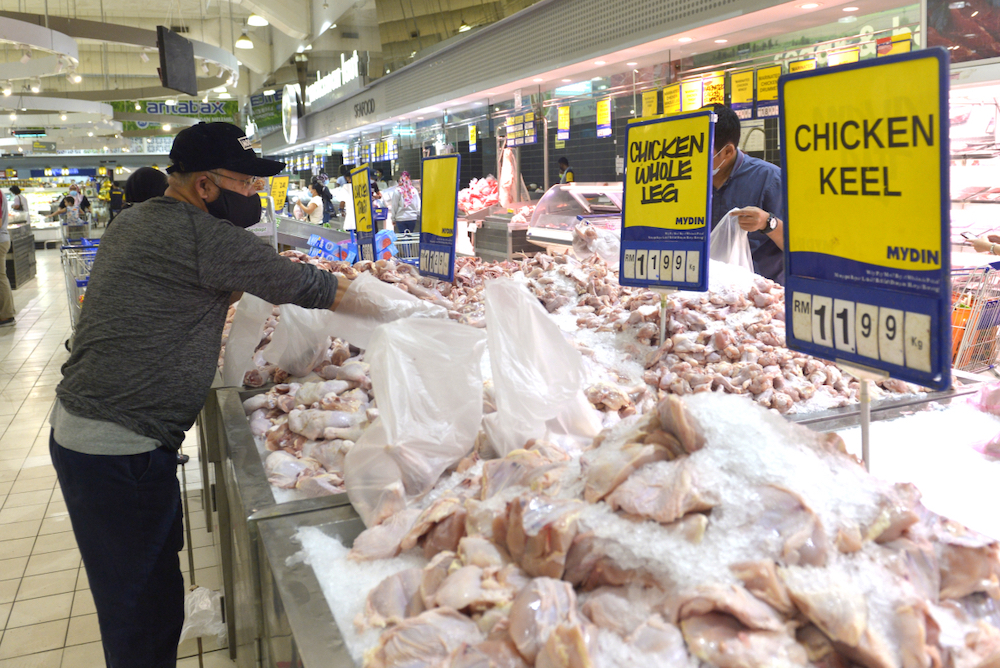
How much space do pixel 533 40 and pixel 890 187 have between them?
20.6 feet

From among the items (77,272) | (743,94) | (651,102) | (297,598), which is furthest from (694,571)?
(77,272)

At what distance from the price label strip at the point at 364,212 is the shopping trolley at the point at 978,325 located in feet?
9.22

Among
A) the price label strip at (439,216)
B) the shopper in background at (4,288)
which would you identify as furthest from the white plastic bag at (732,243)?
the shopper in background at (4,288)

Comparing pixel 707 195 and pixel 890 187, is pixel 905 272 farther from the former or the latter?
pixel 707 195

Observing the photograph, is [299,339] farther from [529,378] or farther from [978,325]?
[978,325]

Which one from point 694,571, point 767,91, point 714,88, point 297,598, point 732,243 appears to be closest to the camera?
point 694,571

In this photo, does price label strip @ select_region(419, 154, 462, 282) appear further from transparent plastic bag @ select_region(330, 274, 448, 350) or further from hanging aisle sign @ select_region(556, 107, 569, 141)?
hanging aisle sign @ select_region(556, 107, 569, 141)

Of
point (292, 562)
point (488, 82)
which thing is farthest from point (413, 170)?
point (292, 562)

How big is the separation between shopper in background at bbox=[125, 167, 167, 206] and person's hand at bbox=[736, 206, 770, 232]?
321 centimetres

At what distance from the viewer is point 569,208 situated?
6.26 meters

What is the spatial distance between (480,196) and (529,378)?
8266 mm

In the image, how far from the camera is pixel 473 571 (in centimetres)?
113

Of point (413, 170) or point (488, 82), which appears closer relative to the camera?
point (488, 82)

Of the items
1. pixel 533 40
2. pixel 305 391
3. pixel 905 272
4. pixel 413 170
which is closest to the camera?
pixel 905 272
